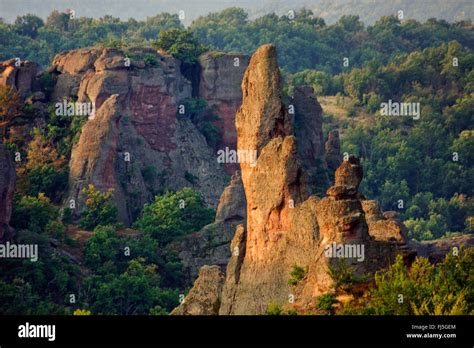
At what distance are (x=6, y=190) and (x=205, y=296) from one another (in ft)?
63.3

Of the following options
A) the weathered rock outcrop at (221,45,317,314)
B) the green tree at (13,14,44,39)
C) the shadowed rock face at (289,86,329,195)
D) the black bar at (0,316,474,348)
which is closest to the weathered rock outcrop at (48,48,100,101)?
the shadowed rock face at (289,86,329,195)

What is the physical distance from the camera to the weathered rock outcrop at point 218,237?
3391 inches

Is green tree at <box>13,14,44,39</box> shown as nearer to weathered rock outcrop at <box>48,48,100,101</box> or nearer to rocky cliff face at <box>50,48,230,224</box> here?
rocky cliff face at <box>50,48,230,224</box>

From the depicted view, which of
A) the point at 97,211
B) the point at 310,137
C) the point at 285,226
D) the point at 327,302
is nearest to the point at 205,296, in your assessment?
→ the point at 285,226

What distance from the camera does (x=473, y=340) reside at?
4994cm

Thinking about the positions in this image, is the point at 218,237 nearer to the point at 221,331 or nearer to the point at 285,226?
the point at 285,226

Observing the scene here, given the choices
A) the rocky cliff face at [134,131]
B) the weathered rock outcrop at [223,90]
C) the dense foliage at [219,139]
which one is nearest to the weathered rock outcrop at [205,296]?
the dense foliage at [219,139]

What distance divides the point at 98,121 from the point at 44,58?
4824 cm

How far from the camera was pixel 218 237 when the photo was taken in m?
86.7

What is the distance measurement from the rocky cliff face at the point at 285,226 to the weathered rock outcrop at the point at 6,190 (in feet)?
45.1

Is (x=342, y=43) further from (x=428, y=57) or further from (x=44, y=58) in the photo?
(x=44, y=58)

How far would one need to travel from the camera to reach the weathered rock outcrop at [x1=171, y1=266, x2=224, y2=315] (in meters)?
63.2

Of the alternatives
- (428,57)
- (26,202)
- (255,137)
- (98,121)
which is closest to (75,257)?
(26,202)

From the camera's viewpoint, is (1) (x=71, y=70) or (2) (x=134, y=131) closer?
(2) (x=134, y=131)
